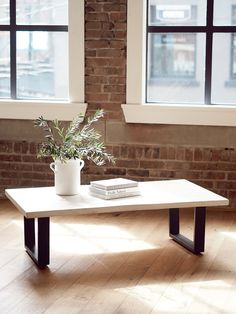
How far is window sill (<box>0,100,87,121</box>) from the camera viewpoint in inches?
230

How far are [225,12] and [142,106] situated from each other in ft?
3.40

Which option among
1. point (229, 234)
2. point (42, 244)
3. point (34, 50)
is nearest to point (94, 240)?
point (42, 244)

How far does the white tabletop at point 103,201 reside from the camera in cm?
408

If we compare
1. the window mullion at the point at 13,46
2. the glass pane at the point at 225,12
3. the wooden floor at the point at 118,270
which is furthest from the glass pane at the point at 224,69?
the window mullion at the point at 13,46

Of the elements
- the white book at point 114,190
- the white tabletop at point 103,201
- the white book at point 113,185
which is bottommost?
the white tabletop at point 103,201

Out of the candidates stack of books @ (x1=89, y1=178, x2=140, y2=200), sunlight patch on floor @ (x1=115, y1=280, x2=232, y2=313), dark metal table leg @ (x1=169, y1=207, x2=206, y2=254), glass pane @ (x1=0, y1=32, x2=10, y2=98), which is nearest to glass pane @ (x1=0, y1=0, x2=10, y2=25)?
glass pane @ (x1=0, y1=32, x2=10, y2=98)

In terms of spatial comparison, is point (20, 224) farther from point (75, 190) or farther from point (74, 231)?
point (75, 190)

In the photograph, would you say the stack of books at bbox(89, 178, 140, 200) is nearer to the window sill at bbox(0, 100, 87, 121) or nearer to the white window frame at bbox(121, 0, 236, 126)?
the white window frame at bbox(121, 0, 236, 126)

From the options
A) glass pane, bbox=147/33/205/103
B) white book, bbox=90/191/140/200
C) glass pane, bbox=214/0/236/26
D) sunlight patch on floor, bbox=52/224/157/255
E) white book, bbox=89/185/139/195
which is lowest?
sunlight patch on floor, bbox=52/224/157/255

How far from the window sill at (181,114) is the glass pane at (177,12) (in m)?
0.72

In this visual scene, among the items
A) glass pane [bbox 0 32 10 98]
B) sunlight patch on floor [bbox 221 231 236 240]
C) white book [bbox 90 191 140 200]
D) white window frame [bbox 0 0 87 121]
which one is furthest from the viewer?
glass pane [bbox 0 32 10 98]

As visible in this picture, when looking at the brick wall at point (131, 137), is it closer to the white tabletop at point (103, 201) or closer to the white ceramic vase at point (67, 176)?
the white tabletop at point (103, 201)

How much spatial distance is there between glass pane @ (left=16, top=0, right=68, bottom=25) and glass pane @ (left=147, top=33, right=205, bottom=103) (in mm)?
798

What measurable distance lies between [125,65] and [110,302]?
2.62 metres
